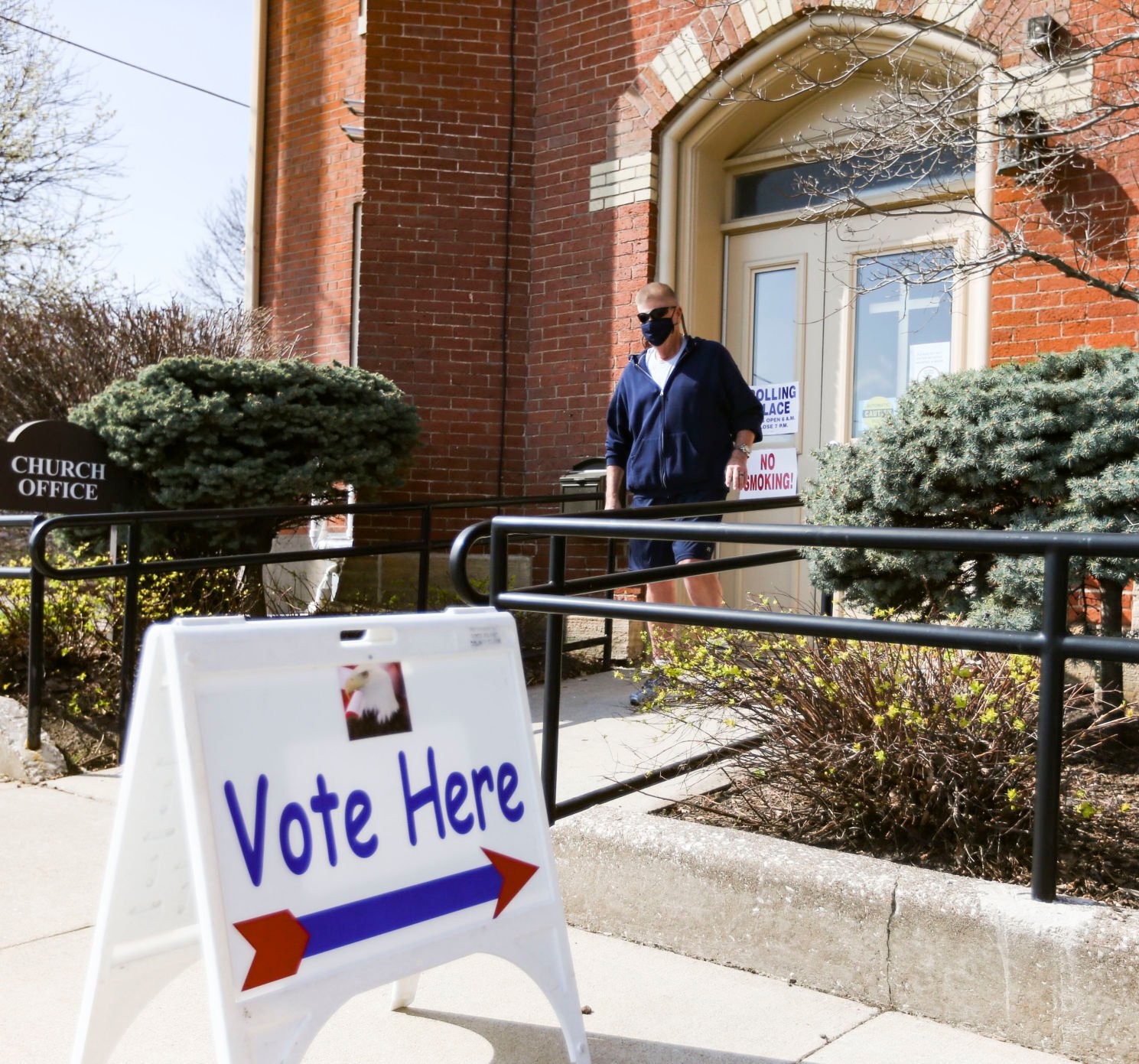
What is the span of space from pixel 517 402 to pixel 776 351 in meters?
1.88

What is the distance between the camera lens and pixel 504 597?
130 inches

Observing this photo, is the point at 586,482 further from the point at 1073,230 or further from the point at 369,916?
the point at 369,916

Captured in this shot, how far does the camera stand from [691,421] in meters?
5.38

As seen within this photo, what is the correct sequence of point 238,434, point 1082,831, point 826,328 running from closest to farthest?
1. point 1082,831
2. point 238,434
3. point 826,328

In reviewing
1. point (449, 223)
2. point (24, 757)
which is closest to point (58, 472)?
point (24, 757)

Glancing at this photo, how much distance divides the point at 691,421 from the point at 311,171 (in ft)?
18.4

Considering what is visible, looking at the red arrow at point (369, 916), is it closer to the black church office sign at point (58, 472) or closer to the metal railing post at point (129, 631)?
the metal railing post at point (129, 631)

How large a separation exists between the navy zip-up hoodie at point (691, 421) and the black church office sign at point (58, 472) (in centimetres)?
282

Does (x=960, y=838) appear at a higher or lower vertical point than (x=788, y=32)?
lower

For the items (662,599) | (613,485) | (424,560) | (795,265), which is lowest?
(662,599)

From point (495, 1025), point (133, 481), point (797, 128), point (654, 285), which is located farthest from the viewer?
point (797, 128)

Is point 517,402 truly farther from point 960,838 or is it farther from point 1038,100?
point 960,838

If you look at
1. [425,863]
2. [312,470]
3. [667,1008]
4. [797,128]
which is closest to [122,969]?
[425,863]

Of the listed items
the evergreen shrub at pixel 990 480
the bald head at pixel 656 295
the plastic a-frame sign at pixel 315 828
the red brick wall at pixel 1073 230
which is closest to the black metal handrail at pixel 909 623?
the plastic a-frame sign at pixel 315 828
